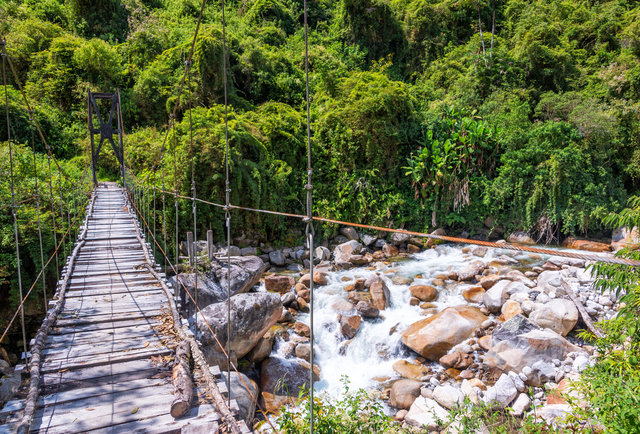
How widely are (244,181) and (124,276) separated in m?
4.05

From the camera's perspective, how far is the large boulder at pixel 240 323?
11.5ft

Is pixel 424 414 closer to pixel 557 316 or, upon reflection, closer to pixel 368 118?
pixel 557 316

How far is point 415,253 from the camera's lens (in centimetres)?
740

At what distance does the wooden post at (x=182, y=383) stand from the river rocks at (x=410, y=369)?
2.71 meters

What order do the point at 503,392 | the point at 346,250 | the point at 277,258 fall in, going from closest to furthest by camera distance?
the point at 503,392, the point at 277,258, the point at 346,250

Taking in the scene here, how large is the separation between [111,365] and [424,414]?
8.64 ft

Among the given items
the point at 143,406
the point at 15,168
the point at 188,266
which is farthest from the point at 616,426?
the point at 15,168

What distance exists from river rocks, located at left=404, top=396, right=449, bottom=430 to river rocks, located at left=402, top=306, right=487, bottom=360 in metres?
0.73

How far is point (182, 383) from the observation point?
5.44 ft

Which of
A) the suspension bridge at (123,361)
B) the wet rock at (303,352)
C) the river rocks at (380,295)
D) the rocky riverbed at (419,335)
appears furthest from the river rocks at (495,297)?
the suspension bridge at (123,361)

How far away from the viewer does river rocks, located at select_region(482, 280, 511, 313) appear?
462 centimetres

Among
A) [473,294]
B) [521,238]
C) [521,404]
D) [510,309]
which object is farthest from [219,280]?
[521,238]

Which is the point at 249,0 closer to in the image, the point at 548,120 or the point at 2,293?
the point at 548,120

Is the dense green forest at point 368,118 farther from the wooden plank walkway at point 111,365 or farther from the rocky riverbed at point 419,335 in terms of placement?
the wooden plank walkway at point 111,365
